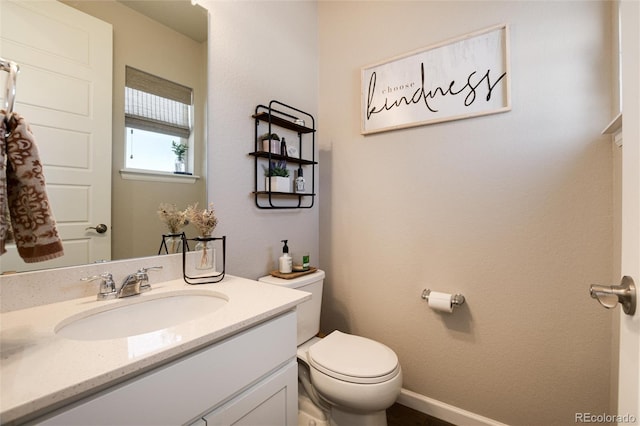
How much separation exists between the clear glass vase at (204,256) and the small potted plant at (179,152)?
0.32m

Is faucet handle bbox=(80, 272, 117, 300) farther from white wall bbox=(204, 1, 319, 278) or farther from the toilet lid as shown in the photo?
the toilet lid

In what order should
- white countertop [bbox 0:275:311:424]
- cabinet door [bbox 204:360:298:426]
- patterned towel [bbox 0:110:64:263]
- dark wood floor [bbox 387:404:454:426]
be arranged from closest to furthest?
white countertop [bbox 0:275:311:424]
patterned towel [bbox 0:110:64:263]
cabinet door [bbox 204:360:298:426]
dark wood floor [bbox 387:404:454:426]

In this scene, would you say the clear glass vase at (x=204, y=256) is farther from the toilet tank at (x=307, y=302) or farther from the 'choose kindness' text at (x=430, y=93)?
the 'choose kindness' text at (x=430, y=93)

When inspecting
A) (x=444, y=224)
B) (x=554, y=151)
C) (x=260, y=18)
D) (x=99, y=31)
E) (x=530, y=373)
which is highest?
(x=260, y=18)

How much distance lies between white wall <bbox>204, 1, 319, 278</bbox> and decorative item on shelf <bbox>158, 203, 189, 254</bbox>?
179mm

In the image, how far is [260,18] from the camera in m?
1.54

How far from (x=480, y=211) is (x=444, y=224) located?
18cm

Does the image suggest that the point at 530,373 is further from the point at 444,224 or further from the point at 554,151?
the point at 554,151

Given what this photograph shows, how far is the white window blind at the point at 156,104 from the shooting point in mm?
1059

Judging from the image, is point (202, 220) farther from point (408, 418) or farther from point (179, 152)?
point (408, 418)

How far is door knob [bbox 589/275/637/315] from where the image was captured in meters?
0.48

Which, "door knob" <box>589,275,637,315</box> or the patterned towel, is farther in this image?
the patterned towel

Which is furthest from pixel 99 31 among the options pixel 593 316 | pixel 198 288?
pixel 593 316

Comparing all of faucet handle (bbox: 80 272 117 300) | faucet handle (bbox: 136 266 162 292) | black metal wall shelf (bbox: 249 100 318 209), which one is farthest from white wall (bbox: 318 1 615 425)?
faucet handle (bbox: 80 272 117 300)
